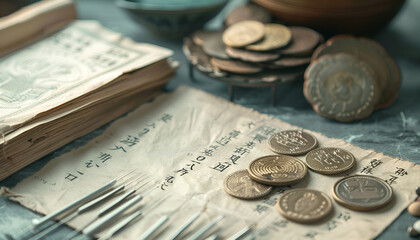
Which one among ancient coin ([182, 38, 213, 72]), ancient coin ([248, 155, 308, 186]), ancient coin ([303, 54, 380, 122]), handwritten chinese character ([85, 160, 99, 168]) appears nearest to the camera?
ancient coin ([248, 155, 308, 186])

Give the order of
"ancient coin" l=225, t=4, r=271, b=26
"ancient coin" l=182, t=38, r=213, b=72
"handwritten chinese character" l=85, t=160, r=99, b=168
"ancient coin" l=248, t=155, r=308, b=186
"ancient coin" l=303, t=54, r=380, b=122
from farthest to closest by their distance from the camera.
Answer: "ancient coin" l=225, t=4, r=271, b=26 → "ancient coin" l=182, t=38, r=213, b=72 → "ancient coin" l=303, t=54, r=380, b=122 → "handwritten chinese character" l=85, t=160, r=99, b=168 → "ancient coin" l=248, t=155, r=308, b=186

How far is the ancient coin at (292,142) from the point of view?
944 millimetres

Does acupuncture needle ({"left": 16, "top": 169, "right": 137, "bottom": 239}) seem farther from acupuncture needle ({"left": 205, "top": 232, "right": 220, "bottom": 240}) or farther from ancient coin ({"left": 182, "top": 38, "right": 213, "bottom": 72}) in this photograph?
ancient coin ({"left": 182, "top": 38, "right": 213, "bottom": 72})

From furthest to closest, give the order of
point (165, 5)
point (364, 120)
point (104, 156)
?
point (165, 5) < point (364, 120) < point (104, 156)

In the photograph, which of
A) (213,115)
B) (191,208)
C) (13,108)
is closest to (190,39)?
(213,115)

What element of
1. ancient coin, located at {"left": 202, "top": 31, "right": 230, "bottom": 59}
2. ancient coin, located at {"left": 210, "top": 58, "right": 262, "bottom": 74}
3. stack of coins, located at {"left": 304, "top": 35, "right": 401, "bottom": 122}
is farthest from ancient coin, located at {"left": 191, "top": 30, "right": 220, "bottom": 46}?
stack of coins, located at {"left": 304, "top": 35, "right": 401, "bottom": 122}

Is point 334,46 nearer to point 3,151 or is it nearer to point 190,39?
point 190,39

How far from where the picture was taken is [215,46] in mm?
1232

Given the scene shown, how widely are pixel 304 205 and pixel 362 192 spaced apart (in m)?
0.11

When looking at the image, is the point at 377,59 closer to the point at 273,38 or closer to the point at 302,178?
the point at 273,38

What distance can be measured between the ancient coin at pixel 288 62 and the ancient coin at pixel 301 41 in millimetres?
15

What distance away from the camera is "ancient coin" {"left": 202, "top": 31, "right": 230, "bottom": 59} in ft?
3.89

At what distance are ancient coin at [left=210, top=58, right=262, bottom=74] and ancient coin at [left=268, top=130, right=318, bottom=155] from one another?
0.19 metres

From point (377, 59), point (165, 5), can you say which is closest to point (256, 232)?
point (377, 59)
